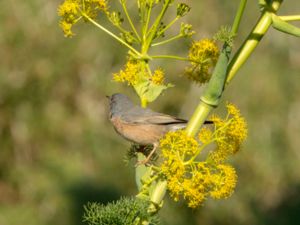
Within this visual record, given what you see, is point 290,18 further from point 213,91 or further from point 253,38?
point 213,91

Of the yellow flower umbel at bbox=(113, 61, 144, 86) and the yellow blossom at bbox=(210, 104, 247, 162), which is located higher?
the yellow flower umbel at bbox=(113, 61, 144, 86)

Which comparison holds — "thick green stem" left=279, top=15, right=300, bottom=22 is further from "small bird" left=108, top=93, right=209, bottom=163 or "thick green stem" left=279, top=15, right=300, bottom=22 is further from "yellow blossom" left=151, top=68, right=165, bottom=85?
"small bird" left=108, top=93, right=209, bottom=163

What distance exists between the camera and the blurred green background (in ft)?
23.0

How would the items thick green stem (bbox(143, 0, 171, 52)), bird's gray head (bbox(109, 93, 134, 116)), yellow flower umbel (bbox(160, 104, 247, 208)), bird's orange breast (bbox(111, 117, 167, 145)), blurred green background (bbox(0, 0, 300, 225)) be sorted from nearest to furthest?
yellow flower umbel (bbox(160, 104, 247, 208)), thick green stem (bbox(143, 0, 171, 52)), bird's orange breast (bbox(111, 117, 167, 145)), bird's gray head (bbox(109, 93, 134, 116)), blurred green background (bbox(0, 0, 300, 225))

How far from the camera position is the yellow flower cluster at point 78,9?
286 centimetres

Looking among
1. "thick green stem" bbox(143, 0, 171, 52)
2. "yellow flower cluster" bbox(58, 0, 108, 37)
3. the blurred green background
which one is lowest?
the blurred green background

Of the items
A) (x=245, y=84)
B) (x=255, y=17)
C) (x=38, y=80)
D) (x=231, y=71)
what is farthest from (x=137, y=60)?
(x=255, y=17)

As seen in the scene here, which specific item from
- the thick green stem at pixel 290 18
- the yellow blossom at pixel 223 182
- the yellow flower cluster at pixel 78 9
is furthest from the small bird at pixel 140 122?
the thick green stem at pixel 290 18

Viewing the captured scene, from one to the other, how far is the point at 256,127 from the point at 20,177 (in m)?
2.99

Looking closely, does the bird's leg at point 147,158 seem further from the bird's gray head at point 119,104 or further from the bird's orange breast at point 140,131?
the bird's gray head at point 119,104

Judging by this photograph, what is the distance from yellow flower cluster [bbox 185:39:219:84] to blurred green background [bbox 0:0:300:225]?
3794mm

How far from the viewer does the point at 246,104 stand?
827cm

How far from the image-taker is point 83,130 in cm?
764

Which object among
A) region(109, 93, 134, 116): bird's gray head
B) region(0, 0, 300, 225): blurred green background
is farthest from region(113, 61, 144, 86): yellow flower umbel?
region(0, 0, 300, 225): blurred green background
